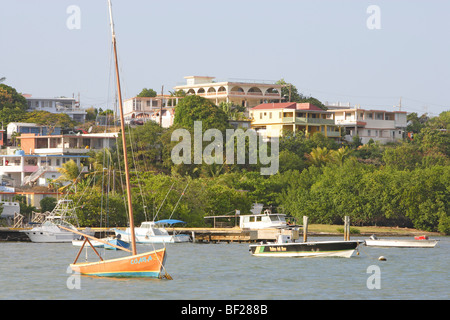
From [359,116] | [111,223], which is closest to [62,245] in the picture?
[111,223]

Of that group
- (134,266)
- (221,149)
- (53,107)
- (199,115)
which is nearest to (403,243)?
(221,149)

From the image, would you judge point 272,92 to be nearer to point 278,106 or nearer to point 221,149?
point 278,106

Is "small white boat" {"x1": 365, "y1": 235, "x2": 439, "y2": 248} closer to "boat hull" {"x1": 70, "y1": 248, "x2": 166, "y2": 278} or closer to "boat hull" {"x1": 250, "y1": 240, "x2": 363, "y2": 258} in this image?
"boat hull" {"x1": 250, "y1": 240, "x2": 363, "y2": 258}

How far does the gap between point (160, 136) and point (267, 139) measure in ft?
53.1

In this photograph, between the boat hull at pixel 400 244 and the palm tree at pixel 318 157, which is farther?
the palm tree at pixel 318 157

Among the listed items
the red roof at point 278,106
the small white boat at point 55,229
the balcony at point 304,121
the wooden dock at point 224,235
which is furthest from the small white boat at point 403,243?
the red roof at point 278,106

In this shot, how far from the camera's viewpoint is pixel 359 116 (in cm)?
12750

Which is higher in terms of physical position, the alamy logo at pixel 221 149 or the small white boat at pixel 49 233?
the alamy logo at pixel 221 149

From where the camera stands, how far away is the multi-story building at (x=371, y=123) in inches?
4963

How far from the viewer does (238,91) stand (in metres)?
132

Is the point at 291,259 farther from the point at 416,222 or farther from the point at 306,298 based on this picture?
the point at 416,222

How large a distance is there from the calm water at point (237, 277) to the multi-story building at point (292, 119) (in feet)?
174

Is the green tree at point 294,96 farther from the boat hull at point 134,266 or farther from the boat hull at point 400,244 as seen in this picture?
the boat hull at point 134,266
